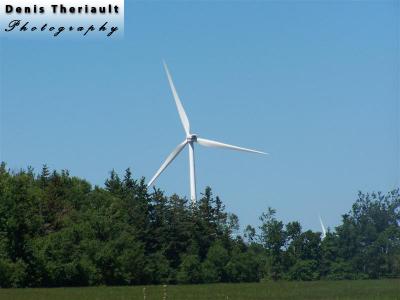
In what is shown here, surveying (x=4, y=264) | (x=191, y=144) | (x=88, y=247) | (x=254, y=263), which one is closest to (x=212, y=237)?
(x=254, y=263)

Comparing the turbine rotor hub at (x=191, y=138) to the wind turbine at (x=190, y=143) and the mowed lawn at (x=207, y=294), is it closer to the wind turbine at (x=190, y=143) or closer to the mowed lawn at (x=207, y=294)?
the wind turbine at (x=190, y=143)

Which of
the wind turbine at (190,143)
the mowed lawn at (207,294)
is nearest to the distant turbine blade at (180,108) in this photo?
the wind turbine at (190,143)

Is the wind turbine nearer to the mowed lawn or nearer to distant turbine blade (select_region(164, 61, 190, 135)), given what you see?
distant turbine blade (select_region(164, 61, 190, 135))

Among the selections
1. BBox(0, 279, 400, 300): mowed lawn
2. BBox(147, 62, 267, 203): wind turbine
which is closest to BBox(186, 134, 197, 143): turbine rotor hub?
BBox(147, 62, 267, 203): wind turbine

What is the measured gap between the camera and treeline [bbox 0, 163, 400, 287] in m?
81.9

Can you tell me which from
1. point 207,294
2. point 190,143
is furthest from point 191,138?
point 207,294

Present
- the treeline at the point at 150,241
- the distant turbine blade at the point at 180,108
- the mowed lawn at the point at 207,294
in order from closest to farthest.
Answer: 1. the mowed lawn at the point at 207,294
2. the treeline at the point at 150,241
3. the distant turbine blade at the point at 180,108

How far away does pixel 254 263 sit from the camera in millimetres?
117938

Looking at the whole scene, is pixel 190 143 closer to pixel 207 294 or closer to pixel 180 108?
pixel 180 108

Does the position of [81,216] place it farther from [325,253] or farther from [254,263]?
[325,253]

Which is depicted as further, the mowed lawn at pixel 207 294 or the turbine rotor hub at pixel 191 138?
the turbine rotor hub at pixel 191 138

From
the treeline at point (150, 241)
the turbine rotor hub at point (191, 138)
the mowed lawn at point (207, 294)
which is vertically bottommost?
the mowed lawn at point (207, 294)

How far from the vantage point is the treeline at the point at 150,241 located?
269 ft

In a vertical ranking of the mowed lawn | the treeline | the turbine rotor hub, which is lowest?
the mowed lawn
